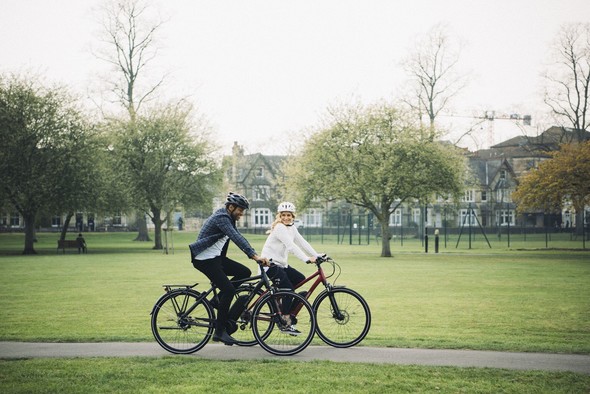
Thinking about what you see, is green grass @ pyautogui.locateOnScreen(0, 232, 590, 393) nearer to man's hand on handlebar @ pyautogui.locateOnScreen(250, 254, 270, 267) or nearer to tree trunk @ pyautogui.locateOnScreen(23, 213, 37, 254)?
man's hand on handlebar @ pyautogui.locateOnScreen(250, 254, 270, 267)

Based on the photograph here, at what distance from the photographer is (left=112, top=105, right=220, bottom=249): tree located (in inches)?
1928

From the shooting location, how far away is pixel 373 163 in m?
39.2

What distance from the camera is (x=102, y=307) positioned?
51.4ft

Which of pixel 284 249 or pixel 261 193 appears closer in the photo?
pixel 284 249

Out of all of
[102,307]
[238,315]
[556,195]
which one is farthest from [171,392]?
[556,195]

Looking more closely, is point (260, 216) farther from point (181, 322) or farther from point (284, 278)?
point (181, 322)

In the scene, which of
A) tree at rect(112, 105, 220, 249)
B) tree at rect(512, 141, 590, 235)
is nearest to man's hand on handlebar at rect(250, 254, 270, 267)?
tree at rect(512, 141, 590, 235)

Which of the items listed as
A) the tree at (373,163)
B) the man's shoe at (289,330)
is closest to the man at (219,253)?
the man's shoe at (289,330)

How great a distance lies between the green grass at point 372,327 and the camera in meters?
7.49

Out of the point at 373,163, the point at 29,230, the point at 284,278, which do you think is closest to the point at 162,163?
the point at 29,230

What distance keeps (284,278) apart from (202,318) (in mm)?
1304

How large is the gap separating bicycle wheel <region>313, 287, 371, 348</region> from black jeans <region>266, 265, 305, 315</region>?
0.40 metres

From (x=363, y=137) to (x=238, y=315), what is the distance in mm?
31390

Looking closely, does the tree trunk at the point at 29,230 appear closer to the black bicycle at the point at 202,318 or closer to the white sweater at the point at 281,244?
the black bicycle at the point at 202,318
